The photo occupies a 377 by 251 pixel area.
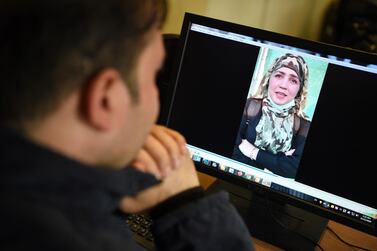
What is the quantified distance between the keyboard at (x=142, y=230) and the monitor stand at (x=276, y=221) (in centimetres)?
21

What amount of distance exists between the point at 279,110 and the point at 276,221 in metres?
0.27

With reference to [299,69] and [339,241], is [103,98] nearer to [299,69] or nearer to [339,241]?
[299,69]

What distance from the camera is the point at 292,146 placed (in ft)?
2.86

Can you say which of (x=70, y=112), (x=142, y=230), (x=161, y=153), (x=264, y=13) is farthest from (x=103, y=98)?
(x=264, y=13)

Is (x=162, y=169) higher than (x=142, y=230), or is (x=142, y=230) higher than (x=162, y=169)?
(x=162, y=169)

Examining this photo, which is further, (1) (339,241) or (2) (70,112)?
(1) (339,241)

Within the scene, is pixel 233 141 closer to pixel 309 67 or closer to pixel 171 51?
pixel 309 67

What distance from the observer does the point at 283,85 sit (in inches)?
34.1

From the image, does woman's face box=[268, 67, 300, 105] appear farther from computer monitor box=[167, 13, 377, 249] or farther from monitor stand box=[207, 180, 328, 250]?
monitor stand box=[207, 180, 328, 250]

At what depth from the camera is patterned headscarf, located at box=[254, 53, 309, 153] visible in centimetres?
85

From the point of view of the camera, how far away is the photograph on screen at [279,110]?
0.84 meters

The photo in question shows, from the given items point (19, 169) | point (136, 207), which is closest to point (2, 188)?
point (19, 169)

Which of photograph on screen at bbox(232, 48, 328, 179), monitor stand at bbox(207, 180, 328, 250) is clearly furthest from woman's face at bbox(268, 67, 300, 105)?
monitor stand at bbox(207, 180, 328, 250)

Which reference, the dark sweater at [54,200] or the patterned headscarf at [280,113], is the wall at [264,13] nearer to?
the patterned headscarf at [280,113]
